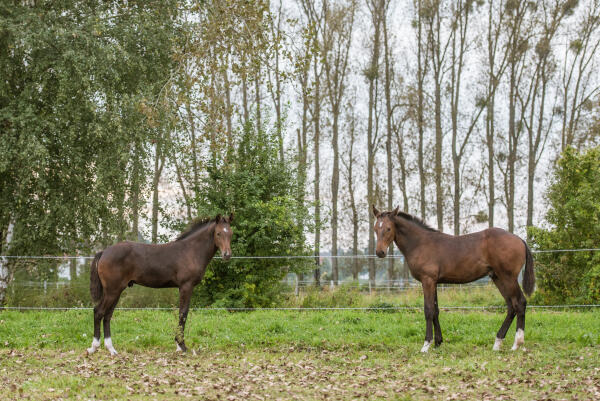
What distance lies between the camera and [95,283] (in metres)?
8.54

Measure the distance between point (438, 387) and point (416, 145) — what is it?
83.6 ft

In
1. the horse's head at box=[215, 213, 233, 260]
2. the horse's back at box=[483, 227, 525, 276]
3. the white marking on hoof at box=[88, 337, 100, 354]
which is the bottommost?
the white marking on hoof at box=[88, 337, 100, 354]

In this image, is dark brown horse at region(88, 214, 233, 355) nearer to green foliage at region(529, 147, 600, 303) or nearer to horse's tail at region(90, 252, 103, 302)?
horse's tail at region(90, 252, 103, 302)

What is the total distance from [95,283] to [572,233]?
1092cm

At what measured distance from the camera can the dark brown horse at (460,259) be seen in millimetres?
8203

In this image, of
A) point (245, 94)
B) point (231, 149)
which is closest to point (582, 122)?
point (245, 94)

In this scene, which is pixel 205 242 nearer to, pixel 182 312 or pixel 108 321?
pixel 182 312

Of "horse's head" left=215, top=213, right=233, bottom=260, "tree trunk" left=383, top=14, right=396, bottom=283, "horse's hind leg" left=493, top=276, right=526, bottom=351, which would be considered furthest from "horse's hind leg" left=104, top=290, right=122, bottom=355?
"tree trunk" left=383, top=14, right=396, bottom=283

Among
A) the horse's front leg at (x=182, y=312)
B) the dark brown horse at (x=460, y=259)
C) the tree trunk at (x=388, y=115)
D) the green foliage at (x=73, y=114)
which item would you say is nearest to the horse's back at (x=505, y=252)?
the dark brown horse at (x=460, y=259)

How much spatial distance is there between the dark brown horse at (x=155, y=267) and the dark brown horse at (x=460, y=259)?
8.80ft

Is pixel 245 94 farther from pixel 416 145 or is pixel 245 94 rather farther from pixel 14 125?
pixel 14 125

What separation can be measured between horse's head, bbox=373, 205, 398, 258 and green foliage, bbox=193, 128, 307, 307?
4351 mm

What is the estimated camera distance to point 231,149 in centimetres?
1313

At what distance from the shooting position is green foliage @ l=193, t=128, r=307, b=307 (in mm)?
12859
